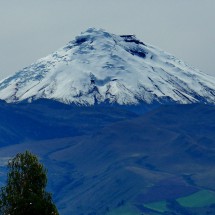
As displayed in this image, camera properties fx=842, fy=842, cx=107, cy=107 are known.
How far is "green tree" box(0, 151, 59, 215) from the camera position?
159 ft

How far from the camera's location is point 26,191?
4969 cm

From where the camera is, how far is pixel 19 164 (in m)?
51.5

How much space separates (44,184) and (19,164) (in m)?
2.07

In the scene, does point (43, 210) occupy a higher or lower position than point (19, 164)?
lower

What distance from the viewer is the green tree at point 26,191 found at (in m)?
48.5

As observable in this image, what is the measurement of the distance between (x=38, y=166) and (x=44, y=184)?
45.2 inches

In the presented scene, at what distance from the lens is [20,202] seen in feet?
160

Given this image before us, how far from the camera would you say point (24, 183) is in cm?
5041

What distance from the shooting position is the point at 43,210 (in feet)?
160

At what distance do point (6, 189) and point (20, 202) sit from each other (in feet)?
7.36

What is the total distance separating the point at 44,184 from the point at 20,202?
8.52 ft

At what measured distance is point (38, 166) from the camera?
50750 mm

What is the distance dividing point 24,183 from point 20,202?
196cm

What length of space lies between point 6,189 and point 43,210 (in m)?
3.15
